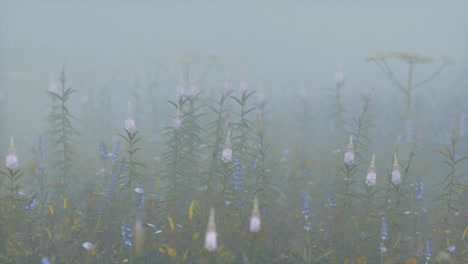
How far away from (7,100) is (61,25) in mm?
33422

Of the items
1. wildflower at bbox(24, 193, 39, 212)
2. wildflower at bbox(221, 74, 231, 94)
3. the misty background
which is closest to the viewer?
wildflower at bbox(24, 193, 39, 212)

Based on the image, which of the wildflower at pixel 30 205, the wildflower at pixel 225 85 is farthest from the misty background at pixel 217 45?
the wildflower at pixel 30 205

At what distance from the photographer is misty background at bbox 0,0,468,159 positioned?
26953 millimetres

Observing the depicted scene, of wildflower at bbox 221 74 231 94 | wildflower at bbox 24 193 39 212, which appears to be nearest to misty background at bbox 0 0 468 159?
wildflower at bbox 221 74 231 94

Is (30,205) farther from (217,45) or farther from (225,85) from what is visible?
(217,45)

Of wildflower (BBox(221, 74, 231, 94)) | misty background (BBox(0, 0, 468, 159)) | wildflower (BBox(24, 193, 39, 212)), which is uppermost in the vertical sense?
misty background (BBox(0, 0, 468, 159))

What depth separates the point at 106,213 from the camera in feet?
24.6

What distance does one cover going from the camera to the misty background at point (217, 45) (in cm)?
2695

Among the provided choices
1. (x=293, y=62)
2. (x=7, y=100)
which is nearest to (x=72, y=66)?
(x=7, y=100)

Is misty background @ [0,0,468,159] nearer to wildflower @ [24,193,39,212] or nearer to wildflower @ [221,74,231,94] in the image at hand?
wildflower @ [221,74,231,94]

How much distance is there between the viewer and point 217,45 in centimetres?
4756

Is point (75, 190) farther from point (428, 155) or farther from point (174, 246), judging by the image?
point (428, 155)

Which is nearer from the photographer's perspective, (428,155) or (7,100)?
(428,155)

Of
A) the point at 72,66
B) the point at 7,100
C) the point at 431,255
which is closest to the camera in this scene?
the point at 431,255
